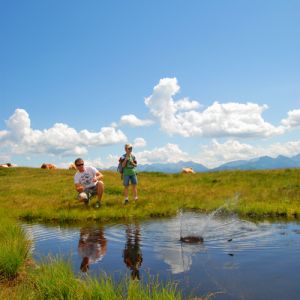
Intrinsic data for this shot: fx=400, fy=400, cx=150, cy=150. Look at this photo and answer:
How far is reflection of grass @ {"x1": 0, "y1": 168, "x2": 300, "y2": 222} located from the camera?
51.2 feet

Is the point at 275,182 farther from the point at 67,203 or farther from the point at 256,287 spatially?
the point at 256,287

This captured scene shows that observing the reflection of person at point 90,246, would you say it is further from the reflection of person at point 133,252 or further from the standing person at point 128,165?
the standing person at point 128,165

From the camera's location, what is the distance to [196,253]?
961 cm

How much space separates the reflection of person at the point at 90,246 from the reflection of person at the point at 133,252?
627mm

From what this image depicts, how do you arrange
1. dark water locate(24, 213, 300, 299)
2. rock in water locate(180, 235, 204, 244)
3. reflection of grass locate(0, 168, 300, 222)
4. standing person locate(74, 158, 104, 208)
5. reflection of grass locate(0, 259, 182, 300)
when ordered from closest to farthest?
reflection of grass locate(0, 259, 182, 300)
dark water locate(24, 213, 300, 299)
rock in water locate(180, 235, 204, 244)
reflection of grass locate(0, 168, 300, 222)
standing person locate(74, 158, 104, 208)

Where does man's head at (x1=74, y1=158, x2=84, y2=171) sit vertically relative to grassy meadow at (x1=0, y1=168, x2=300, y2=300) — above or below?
above

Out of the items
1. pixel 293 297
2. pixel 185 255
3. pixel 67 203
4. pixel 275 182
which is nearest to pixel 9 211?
pixel 67 203

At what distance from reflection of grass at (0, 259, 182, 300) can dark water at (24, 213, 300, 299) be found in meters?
0.99

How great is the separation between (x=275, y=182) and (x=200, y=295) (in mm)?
18800

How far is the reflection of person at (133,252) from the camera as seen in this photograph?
8369 millimetres

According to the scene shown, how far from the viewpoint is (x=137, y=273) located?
806cm

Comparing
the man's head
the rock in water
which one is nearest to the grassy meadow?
the man's head

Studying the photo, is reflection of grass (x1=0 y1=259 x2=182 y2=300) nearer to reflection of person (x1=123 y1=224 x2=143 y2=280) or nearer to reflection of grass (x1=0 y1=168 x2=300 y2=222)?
reflection of person (x1=123 y1=224 x2=143 y2=280)

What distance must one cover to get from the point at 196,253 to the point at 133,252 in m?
1.55
